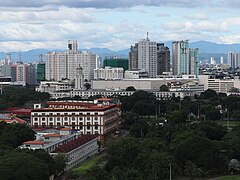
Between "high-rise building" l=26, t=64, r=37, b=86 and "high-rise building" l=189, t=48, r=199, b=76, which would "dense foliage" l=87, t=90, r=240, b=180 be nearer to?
"high-rise building" l=189, t=48, r=199, b=76

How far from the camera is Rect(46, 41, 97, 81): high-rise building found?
8619 centimetres

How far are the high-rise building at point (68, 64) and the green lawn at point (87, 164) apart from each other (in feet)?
191

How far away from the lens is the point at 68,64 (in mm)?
86375

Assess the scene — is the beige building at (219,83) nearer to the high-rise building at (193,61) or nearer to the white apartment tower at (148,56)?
the white apartment tower at (148,56)

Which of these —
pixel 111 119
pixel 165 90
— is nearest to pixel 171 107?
pixel 111 119

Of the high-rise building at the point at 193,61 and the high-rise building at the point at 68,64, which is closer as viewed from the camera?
the high-rise building at the point at 68,64

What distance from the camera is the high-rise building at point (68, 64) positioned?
86.2m

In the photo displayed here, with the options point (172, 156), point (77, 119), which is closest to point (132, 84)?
point (77, 119)

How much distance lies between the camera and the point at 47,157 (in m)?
21.2

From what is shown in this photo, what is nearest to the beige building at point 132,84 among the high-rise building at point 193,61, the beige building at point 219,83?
the beige building at point 219,83

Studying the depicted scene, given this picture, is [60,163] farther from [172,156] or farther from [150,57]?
[150,57]

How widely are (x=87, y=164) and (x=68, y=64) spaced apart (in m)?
61.5

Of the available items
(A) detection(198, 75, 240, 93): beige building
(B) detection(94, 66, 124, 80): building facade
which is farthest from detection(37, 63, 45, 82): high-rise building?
(A) detection(198, 75, 240, 93): beige building

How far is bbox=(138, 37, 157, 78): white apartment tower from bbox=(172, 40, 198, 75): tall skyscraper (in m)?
6.53
